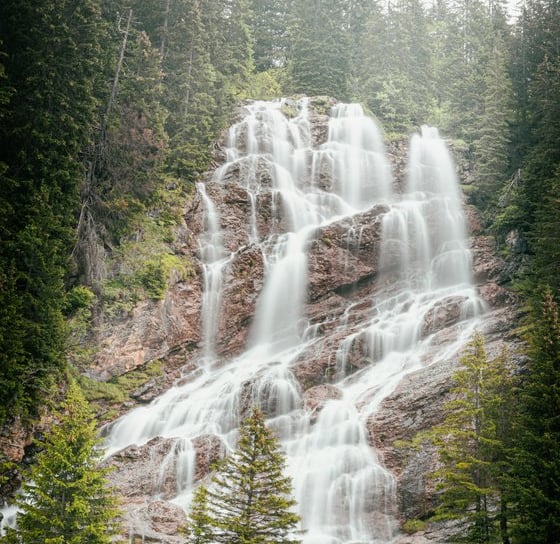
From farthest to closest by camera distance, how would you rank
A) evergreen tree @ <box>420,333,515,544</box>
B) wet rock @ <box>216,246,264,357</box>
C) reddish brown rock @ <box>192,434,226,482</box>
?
wet rock @ <box>216,246,264,357</box>
reddish brown rock @ <box>192,434,226,482</box>
evergreen tree @ <box>420,333,515,544</box>

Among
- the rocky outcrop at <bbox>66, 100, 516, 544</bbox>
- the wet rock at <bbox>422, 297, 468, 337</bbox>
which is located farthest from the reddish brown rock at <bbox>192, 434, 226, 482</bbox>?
the wet rock at <bbox>422, 297, 468, 337</bbox>

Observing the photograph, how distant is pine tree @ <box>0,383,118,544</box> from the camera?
14016 mm

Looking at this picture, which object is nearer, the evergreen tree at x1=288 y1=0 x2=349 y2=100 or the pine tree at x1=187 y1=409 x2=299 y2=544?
the pine tree at x1=187 y1=409 x2=299 y2=544

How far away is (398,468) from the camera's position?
64.5 feet

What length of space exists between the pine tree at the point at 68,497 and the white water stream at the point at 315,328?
237 inches

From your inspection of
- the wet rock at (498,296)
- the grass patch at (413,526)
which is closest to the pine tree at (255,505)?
the grass patch at (413,526)

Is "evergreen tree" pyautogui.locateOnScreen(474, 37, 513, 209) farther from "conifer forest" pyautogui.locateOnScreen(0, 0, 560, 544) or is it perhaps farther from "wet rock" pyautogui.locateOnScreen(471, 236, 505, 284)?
"wet rock" pyautogui.locateOnScreen(471, 236, 505, 284)

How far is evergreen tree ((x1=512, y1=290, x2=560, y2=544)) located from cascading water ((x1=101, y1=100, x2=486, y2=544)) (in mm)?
5495

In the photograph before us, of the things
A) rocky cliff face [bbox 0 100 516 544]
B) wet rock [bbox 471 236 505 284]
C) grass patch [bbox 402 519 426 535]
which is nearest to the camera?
grass patch [bbox 402 519 426 535]

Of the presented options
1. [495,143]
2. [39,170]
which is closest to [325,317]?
[39,170]

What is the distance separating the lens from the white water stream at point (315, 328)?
19859mm

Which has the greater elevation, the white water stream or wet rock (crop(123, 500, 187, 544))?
the white water stream

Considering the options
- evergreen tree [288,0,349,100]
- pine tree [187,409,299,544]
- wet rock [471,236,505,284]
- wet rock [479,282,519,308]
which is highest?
evergreen tree [288,0,349,100]

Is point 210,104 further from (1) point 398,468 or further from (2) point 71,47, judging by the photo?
(1) point 398,468
